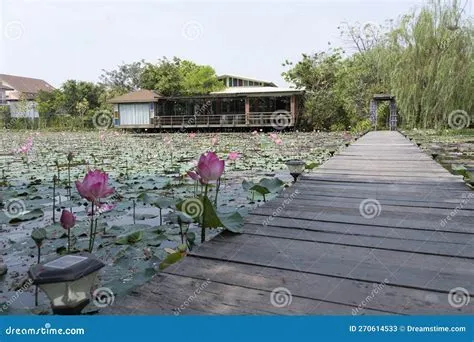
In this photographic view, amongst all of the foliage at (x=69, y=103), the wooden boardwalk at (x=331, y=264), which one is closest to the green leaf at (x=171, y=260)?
the wooden boardwalk at (x=331, y=264)

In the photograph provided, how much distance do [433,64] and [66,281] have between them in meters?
13.9

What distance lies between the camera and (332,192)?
296 centimetres

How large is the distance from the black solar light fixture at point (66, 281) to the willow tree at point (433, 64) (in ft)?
43.1

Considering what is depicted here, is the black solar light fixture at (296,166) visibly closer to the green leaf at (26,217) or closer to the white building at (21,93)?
the green leaf at (26,217)

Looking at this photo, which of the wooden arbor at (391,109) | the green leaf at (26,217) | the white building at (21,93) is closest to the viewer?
the green leaf at (26,217)

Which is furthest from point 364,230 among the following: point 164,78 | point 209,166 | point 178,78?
point 178,78

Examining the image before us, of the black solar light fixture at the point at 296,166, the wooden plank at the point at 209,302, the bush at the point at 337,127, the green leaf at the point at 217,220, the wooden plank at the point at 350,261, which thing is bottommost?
the wooden plank at the point at 209,302

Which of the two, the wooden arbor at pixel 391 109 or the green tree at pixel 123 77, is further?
the green tree at pixel 123 77

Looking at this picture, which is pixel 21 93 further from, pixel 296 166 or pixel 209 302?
pixel 209 302

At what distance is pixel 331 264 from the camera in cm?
149

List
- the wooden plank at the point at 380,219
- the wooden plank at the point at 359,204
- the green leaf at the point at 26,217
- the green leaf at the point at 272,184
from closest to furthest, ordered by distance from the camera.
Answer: the wooden plank at the point at 380,219, the wooden plank at the point at 359,204, the green leaf at the point at 26,217, the green leaf at the point at 272,184

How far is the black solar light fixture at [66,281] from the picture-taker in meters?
1.04

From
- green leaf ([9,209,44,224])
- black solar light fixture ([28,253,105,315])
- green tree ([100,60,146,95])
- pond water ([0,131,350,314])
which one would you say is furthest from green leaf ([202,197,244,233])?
green tree ([100,60,146,95])

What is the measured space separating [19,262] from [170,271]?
108cm
